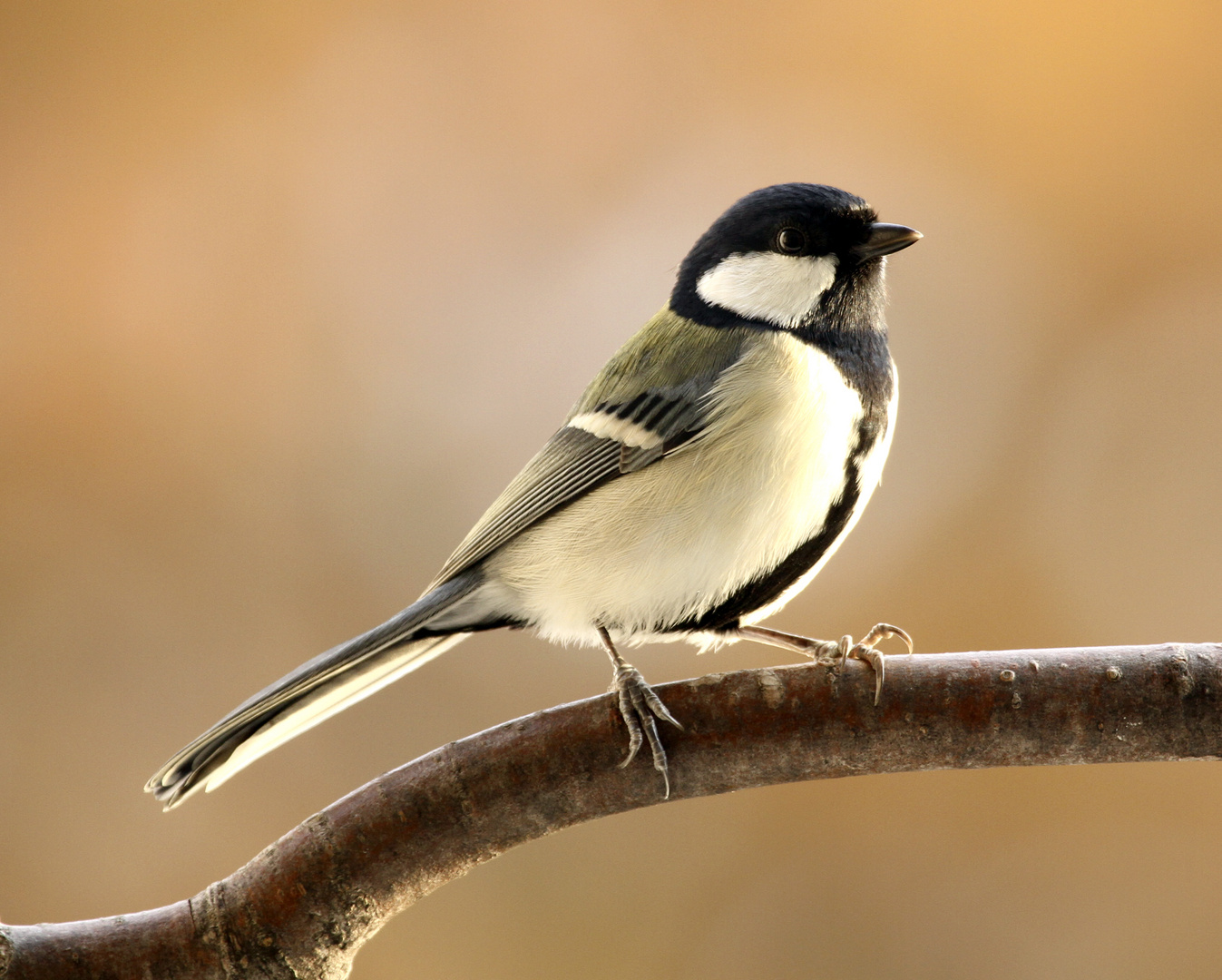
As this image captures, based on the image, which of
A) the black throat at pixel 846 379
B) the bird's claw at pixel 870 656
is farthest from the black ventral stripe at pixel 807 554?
the bird's claw at pixel 870 656

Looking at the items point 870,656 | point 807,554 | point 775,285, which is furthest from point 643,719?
point 775,285

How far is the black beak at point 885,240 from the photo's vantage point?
1.07 meters

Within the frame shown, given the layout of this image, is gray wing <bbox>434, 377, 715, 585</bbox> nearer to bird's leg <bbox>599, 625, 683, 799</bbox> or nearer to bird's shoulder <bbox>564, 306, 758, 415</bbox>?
bird's shoulder <bbox>564, 306, 758, 415</bbox>

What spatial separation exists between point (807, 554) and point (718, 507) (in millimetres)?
122

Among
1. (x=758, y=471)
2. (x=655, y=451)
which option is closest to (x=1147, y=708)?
(x=758, y=471)

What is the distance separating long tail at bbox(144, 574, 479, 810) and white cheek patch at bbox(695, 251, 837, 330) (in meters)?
0.44

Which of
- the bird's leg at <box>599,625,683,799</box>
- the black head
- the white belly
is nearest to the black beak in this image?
the black head

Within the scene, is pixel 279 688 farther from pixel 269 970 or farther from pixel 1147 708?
pixel 1147 708

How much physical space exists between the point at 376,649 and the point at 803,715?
43 centimetres

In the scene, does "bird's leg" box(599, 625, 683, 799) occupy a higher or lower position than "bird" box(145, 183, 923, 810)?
lower

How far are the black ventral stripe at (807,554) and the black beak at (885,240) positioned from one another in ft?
0.60

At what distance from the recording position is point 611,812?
0.82m

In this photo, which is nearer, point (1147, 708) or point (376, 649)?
point (1147, 708)

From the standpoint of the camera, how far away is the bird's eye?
1.10 m
